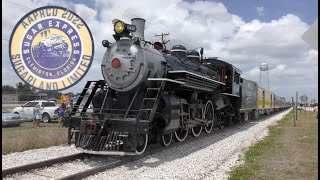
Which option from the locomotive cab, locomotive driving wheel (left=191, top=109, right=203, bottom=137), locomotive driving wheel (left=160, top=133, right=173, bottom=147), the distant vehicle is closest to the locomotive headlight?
locomotive driving wheel (left=160, top=133, right=173, bottom=147)

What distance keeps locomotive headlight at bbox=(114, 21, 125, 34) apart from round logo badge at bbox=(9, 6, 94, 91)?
118 inches

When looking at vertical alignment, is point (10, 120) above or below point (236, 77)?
below

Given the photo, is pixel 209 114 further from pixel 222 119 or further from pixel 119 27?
pixel 119 27

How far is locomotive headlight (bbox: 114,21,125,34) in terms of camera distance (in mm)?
9969

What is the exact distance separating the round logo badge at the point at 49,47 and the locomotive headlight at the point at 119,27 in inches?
118

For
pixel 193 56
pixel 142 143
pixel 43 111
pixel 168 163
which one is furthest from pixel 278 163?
pixel 43 111

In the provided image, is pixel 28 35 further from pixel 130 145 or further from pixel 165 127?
pixel 165 127

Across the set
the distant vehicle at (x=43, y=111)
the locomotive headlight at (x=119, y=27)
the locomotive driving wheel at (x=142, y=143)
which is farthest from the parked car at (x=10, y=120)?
the locomotive driving wheel at (x=142, y=143)

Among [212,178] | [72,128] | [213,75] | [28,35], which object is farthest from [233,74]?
[28,35]

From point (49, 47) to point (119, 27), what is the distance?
332 centimetres

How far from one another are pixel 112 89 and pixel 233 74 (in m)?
8.29

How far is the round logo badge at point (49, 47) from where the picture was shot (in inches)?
264

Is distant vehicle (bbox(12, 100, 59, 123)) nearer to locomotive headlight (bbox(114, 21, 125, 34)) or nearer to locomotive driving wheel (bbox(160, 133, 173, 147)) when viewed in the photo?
locomotive driving wheel (bbox(160, 133, 173, 147))

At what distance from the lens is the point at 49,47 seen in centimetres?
699
